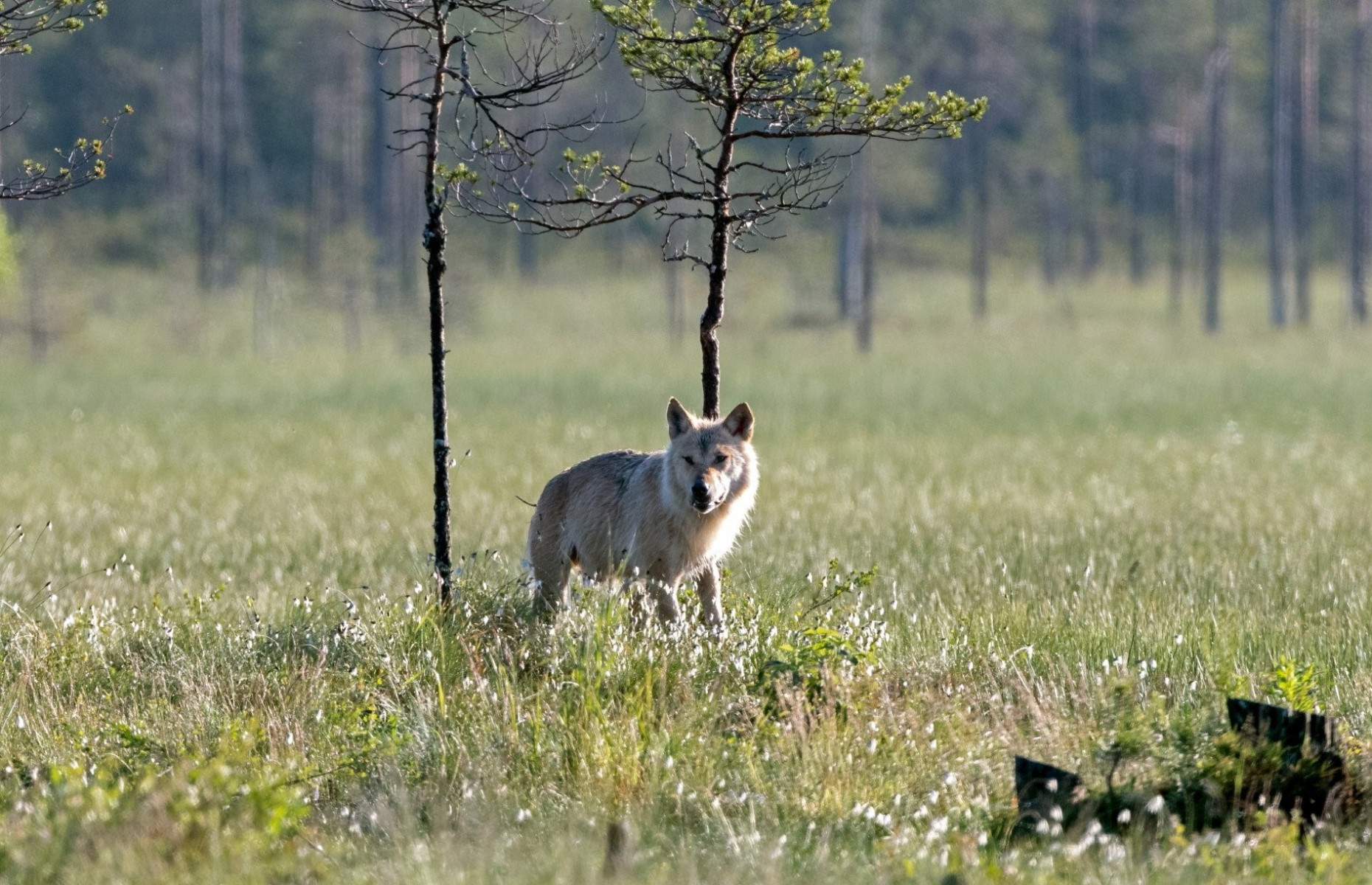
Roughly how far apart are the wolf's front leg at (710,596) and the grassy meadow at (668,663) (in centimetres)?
15

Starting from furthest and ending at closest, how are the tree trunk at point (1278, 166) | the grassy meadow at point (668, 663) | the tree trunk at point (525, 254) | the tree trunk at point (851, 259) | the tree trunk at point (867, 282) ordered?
the tree trunk at point (525, 254) < the tree trunk at point (851, 259) < the tree trunk at point (1278, 166) < the tree trunk at point (867, 282) < the grassy meadow at point (668, 663)

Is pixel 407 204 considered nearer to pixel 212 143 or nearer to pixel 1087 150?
pixel 212 143

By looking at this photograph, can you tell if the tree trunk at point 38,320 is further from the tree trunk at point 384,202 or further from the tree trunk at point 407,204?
the tree trunk at point 384,202

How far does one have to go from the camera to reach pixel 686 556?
27.0 ft

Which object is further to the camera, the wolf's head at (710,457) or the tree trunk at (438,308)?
the tree trunk at (438,308)

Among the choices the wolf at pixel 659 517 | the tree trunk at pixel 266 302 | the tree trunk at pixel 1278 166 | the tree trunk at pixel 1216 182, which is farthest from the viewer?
the tree trunk at pixel 1216 182

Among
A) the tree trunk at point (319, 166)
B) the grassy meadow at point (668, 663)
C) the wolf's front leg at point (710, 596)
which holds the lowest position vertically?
the grassy meadow at point (668, 663)

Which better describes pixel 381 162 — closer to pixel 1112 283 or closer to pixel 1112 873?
pixel 1112 283

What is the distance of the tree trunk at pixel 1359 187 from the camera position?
53562mm

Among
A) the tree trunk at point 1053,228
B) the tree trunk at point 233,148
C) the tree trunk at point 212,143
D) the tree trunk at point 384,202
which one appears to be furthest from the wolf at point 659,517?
the tree trunk at point 1053,228

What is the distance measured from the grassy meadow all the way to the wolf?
1.07 feet

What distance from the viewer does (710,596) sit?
27.4ft

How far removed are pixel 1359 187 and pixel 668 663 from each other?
54654 millimetres

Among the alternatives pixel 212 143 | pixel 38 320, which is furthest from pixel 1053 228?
pixel 38 320
